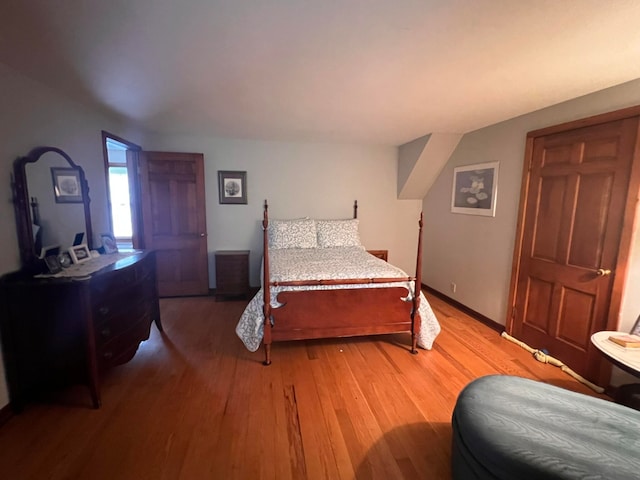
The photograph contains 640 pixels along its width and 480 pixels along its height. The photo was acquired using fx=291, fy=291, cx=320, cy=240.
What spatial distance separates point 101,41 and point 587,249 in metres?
3.58

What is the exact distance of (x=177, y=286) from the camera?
404cm

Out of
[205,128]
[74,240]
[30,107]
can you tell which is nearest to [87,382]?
[74,240]

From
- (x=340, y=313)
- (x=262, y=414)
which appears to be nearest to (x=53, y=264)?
(x=262, y=414)

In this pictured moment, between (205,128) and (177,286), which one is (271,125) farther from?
(177,286)

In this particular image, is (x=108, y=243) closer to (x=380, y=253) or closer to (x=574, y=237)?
(x=380, y=253)

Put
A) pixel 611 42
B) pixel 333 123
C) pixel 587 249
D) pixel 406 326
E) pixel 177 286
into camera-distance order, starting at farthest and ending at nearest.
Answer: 1. pixel 177 286
2. pixel 333 123
3. pixel 406 326
4. pixel 587 249
5. pixel 611 42

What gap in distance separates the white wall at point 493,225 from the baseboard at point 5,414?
13.7 feet

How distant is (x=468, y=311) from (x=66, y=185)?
4346 mm

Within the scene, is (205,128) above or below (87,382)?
above

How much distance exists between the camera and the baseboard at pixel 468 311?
3.22 meters

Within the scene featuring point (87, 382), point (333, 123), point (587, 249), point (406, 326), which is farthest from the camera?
point (333, 123)

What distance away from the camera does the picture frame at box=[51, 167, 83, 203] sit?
2277mm

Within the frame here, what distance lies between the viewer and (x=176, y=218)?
3.93 meters

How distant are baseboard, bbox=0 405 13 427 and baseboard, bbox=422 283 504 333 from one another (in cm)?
413
